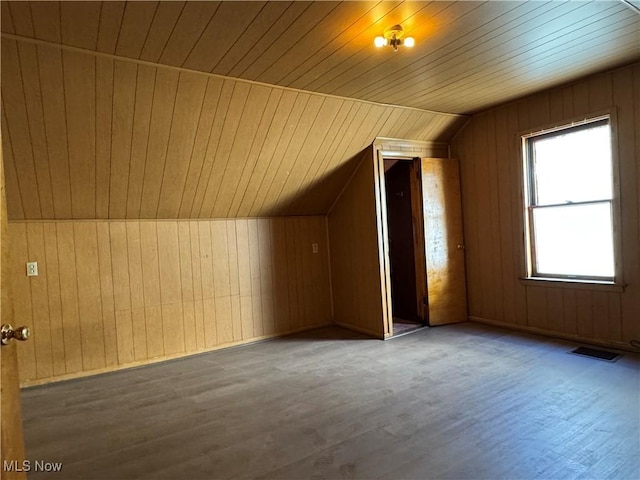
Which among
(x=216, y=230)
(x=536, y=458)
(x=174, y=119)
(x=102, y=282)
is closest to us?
(x=536, y=458)

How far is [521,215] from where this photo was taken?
411cm

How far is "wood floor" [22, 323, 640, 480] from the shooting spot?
1993mm

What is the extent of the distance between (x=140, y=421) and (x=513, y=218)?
3.90 metres

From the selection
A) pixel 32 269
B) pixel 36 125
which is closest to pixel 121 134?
pixel 36 125

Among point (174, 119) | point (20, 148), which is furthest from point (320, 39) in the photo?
point (20, 148)

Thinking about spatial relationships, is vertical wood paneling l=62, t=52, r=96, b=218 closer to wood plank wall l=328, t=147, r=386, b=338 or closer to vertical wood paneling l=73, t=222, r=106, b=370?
vertical wood paneling l=73, t=222, r=106, b=370

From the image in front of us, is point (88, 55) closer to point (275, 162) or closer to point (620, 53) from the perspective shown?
point (275, 162)

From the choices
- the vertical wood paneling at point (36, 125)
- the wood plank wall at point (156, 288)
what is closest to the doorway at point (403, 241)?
the wood plank wall at point (156, 288)

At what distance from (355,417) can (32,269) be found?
2882mm

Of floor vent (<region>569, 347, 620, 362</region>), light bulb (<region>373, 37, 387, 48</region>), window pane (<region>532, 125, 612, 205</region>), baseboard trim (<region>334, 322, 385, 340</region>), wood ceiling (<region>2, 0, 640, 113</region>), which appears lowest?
floor vent (<region>569, 347, 620, 362</region>)

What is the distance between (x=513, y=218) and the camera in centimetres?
420

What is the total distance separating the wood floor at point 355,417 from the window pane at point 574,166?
1.43 metres

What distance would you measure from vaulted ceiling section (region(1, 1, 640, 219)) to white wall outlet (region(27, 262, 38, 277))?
1.43 feet

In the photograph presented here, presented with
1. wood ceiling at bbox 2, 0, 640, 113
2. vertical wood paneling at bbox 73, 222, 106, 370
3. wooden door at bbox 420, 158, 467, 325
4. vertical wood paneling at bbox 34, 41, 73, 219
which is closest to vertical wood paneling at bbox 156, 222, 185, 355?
vertical wood paneling at bbox 73, 222, 106, 370
